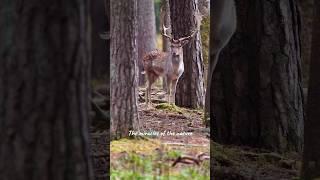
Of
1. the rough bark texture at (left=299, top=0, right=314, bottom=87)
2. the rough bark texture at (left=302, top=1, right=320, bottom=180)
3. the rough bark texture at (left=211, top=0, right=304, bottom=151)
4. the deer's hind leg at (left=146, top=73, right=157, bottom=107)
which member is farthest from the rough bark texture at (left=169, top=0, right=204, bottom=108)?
the rough bark texture at (left=299, top=0, right=314, bottom=87)

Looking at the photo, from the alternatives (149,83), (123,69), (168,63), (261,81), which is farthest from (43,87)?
(261,81)

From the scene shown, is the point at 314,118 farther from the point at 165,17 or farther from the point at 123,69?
the point at 123,69

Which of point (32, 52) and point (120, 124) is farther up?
point (32, 52)

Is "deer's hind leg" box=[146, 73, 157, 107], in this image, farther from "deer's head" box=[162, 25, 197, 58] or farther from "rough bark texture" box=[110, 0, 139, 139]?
"deer's head" box=[162, 25, 197, 58]

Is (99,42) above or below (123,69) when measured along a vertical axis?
above

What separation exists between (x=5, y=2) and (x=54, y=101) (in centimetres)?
70

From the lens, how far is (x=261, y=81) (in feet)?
24.3

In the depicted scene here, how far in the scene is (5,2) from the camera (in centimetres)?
435

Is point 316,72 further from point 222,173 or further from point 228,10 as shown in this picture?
point 222,173

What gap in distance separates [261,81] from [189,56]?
126cm

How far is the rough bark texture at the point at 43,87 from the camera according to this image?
425 cm

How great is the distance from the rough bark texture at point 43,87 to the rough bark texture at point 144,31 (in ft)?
6.73

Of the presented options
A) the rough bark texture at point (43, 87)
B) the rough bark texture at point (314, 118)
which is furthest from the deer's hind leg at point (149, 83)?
the rough bark texture at point (43, 87)

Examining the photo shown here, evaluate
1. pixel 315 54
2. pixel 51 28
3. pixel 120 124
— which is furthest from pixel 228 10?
pixel 51 28
